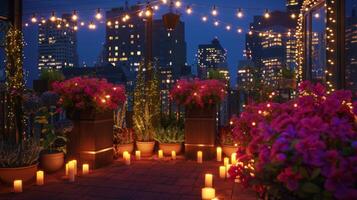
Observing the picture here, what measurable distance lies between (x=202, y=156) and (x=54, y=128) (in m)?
2.02

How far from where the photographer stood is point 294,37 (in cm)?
896

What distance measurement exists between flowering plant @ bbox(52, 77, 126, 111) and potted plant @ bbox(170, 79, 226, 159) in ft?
3.78

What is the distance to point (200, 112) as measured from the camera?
5695 mm

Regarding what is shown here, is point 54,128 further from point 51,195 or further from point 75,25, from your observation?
point 75,25

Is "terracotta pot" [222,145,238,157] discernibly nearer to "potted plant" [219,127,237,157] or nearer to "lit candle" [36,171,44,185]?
"potted plant" [219,127,237,157]

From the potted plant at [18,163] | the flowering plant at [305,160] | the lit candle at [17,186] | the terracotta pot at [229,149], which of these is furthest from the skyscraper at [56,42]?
the flowering plant at [305,160]

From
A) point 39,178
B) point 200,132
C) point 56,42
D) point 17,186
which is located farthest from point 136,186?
point 56,42

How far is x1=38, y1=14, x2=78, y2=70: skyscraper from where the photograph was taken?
25.7 feet

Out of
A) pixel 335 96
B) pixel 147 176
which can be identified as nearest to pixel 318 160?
pixel 335 96

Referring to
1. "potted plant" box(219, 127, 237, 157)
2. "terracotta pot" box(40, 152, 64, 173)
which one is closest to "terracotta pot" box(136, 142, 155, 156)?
"potted plant" box(219, 127, 237, 157)

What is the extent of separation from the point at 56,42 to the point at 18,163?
5699mm

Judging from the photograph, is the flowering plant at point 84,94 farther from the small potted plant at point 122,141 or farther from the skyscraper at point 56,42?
the skyscraper at point 56,42

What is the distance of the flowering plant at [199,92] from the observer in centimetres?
558

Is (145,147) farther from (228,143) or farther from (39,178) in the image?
(39,178)
